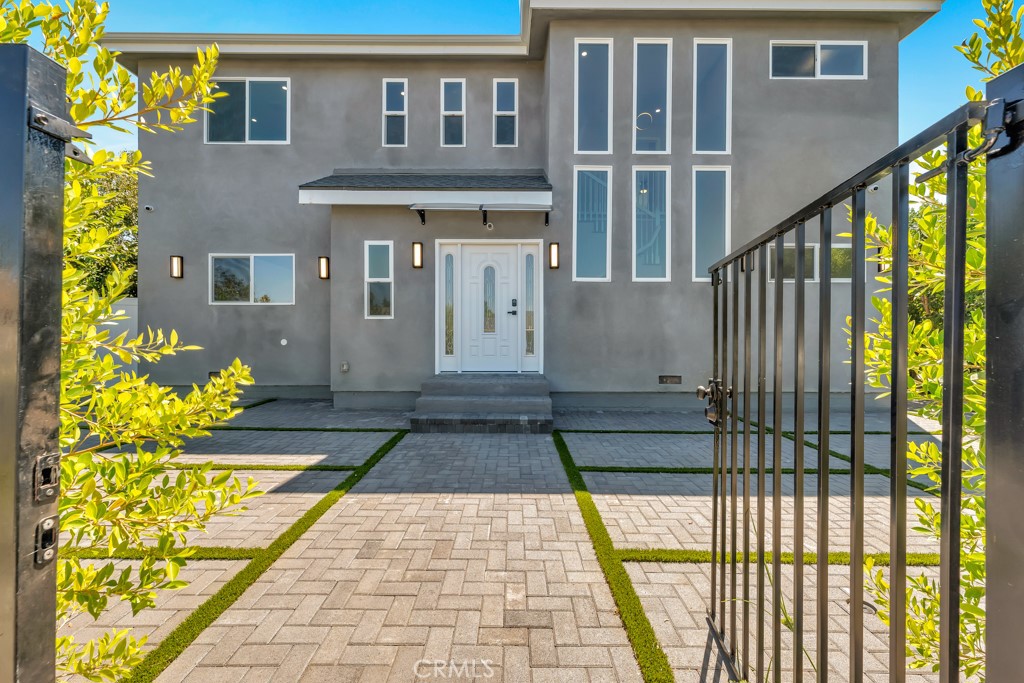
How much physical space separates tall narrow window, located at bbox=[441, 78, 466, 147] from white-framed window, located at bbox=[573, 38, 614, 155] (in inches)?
92.4

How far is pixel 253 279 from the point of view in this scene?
9.52 metres

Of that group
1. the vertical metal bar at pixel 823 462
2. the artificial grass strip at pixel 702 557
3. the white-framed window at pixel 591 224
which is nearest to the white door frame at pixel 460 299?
the white-framed window at pixel 591 224

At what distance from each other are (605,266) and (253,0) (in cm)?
918

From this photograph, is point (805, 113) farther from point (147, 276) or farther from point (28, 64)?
point (147, 276)

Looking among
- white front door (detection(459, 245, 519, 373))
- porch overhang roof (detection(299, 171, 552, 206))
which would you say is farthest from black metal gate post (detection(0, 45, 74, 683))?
white front door (detection(459, 245, 519, 373))

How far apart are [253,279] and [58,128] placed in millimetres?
9387

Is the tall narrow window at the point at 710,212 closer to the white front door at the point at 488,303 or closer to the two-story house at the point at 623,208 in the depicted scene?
the two-story house at the point at 623,208

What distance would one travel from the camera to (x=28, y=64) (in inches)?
40.6

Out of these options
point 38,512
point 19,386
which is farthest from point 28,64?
point 38,512

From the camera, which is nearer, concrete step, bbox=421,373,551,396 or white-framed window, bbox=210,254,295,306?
concrete step, bbox=421,373,551,396

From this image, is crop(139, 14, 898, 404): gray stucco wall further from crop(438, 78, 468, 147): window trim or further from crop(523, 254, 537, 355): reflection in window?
crop(438, 78, 468, 147): window trim

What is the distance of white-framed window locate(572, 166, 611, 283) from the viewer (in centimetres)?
841

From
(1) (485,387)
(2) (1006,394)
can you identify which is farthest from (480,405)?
(2) (1006,394)

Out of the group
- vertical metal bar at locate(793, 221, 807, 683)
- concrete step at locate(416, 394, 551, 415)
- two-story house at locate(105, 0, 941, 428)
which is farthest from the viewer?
two-story house at locate(105, 0, 941, 428)
